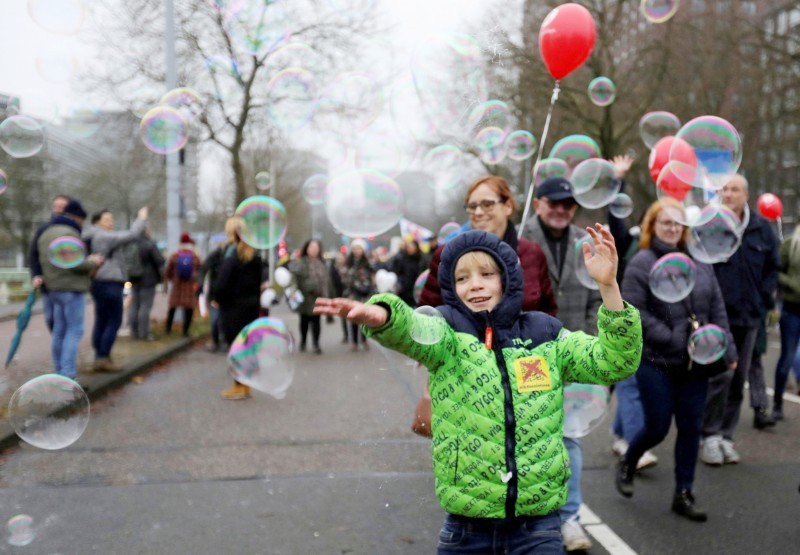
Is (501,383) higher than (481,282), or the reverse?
(481,282)

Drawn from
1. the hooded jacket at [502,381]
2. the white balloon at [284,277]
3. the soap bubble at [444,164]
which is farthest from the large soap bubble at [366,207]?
the white balloon at [284,277]

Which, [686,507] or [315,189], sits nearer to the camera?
[686,507]

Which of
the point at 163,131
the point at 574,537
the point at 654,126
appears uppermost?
the point at 654,126

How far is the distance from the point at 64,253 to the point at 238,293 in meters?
1.64

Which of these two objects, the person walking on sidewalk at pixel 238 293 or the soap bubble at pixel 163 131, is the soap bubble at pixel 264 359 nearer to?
the person walking on sidewalk at pixel 238 293

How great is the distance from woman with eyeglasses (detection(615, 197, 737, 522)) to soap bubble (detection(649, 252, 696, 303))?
6 cm

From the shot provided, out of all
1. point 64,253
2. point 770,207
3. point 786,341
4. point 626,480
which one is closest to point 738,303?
point 786,341

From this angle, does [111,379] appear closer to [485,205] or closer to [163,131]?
[163,131]

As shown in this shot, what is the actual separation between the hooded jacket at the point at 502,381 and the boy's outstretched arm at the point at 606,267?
0.04 metres

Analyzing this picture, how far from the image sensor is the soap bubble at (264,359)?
528 cm

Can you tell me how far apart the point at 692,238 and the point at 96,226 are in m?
6.74

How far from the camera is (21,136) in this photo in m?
6.27

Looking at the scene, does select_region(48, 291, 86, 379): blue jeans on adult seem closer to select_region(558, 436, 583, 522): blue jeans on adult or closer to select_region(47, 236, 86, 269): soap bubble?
select_region(47, 236, 86, 269): soap bubble

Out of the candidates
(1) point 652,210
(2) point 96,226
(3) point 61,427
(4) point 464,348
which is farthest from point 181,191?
(4) point 464,348
